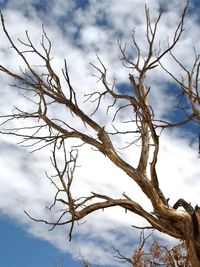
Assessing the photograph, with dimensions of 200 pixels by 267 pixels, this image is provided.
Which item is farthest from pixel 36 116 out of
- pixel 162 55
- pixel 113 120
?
pixel 162 55

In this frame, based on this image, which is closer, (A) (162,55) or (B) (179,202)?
(A) (162,55)

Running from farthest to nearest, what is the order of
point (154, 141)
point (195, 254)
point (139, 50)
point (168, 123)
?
point (168, 123) → point (139, 50) → point (154, 141) → point (195, 254)

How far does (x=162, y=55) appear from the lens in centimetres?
614

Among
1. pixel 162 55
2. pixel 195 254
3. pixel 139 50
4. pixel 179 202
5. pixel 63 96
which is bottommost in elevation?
pixel 195 254

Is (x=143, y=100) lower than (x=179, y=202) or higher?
higher

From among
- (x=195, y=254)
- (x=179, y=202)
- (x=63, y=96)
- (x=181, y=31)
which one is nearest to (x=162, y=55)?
(x=181, y=31)

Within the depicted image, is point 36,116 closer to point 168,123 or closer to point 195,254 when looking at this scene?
point 168,123

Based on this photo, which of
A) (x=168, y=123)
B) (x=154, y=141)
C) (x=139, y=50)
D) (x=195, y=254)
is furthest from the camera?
(x=168, y=123)

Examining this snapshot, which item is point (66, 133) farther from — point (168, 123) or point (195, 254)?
point (195, 254)

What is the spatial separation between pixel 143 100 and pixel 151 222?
175 cm

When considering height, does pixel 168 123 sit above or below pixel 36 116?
above

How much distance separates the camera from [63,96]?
6.89 m

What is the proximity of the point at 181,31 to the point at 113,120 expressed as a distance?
2.08 meters

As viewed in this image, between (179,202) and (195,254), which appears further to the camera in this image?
(179,202)
